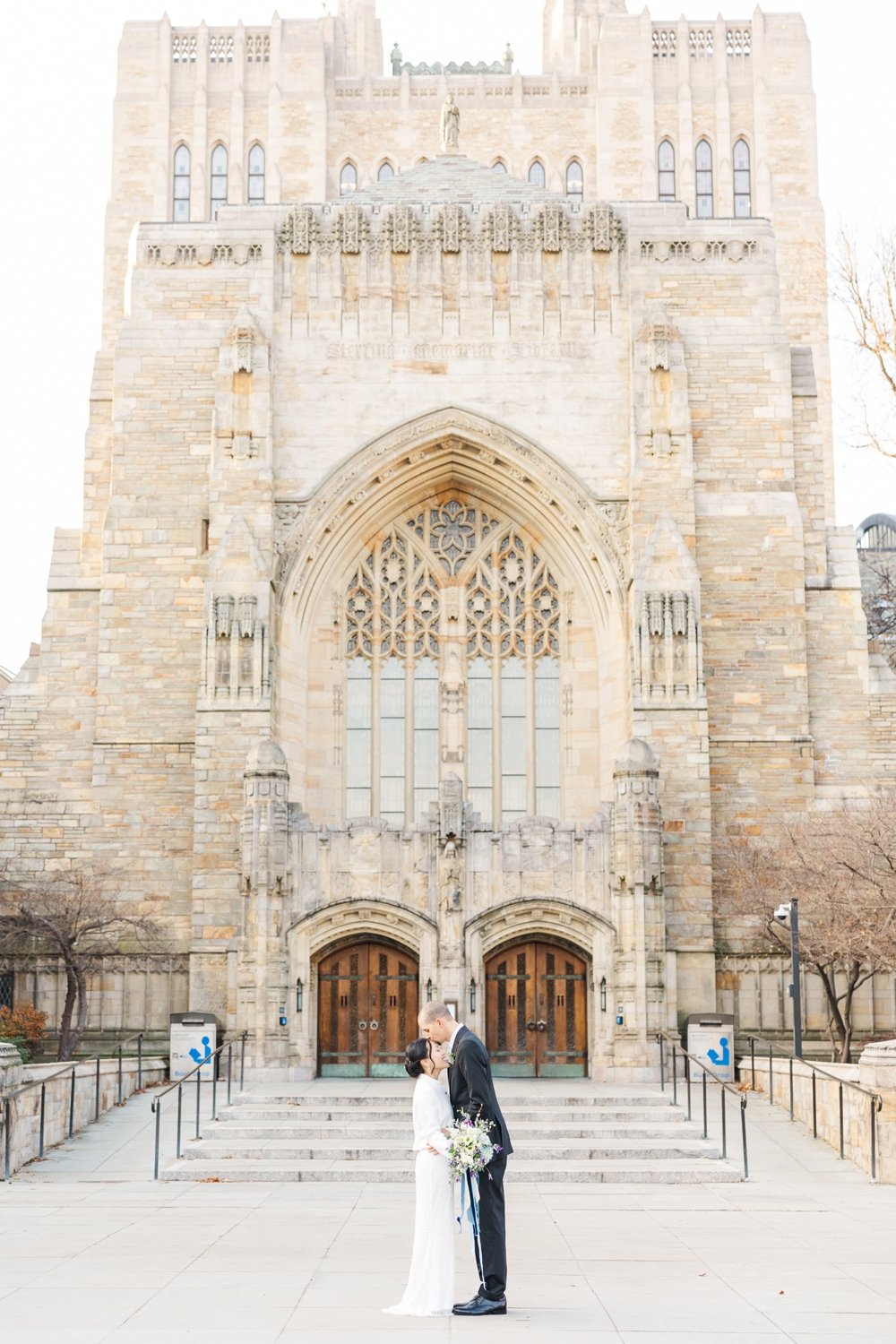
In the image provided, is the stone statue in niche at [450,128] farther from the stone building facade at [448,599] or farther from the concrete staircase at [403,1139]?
the concrete staircase at [403,1139]

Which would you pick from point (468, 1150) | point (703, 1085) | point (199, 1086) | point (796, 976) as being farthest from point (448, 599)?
point (468, 1150)

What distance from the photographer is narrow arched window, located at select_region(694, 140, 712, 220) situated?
45778 mm

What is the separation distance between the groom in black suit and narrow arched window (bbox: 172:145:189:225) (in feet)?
130

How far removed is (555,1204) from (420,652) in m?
15.1

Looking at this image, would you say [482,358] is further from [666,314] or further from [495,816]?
[495,816]

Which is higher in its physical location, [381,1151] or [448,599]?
[448,599]

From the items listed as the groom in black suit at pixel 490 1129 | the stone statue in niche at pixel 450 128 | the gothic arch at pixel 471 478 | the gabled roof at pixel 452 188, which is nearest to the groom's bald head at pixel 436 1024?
the groom in black suit at pixel 490 1129

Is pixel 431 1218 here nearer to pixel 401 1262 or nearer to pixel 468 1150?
pixel 468 1150

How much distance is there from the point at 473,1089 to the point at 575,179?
130 feet

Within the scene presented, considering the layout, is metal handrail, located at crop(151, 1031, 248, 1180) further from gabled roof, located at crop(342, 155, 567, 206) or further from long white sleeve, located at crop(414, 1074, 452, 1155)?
gabled roof, located at crop(342, 155, 567, 206)

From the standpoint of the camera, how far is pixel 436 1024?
9.78 m

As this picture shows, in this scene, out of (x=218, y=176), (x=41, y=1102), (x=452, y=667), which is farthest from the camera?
(x=218, y=176)

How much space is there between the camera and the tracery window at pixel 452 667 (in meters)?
28.7

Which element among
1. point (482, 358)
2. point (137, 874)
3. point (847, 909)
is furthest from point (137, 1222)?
point (482, 358)
